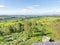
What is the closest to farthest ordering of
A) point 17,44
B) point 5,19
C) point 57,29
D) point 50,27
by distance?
1. point 17,44
2. point 57,29
3. point 50,27
4. point 5,19

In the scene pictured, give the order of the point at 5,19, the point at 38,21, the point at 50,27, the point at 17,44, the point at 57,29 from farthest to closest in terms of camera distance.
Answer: the point at 5,19, the point at 38,21, the point at 50,27, the point at 57,29, the point at 17,44

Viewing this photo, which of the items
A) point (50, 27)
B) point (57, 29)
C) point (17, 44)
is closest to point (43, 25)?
point (50, 27)

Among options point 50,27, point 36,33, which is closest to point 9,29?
point 36,33

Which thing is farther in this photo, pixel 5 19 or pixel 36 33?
pixel 5 19

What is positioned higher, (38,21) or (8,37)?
(38,21)

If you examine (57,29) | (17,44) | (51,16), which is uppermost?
(51,16)

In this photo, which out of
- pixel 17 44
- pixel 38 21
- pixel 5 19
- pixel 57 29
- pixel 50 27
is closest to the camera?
pixel 17 44

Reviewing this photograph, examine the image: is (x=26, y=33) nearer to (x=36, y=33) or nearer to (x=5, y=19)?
(x=36, y=33)

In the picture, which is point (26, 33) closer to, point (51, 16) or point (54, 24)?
point (54, 24)

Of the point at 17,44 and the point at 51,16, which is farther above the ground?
the point at 51,16
